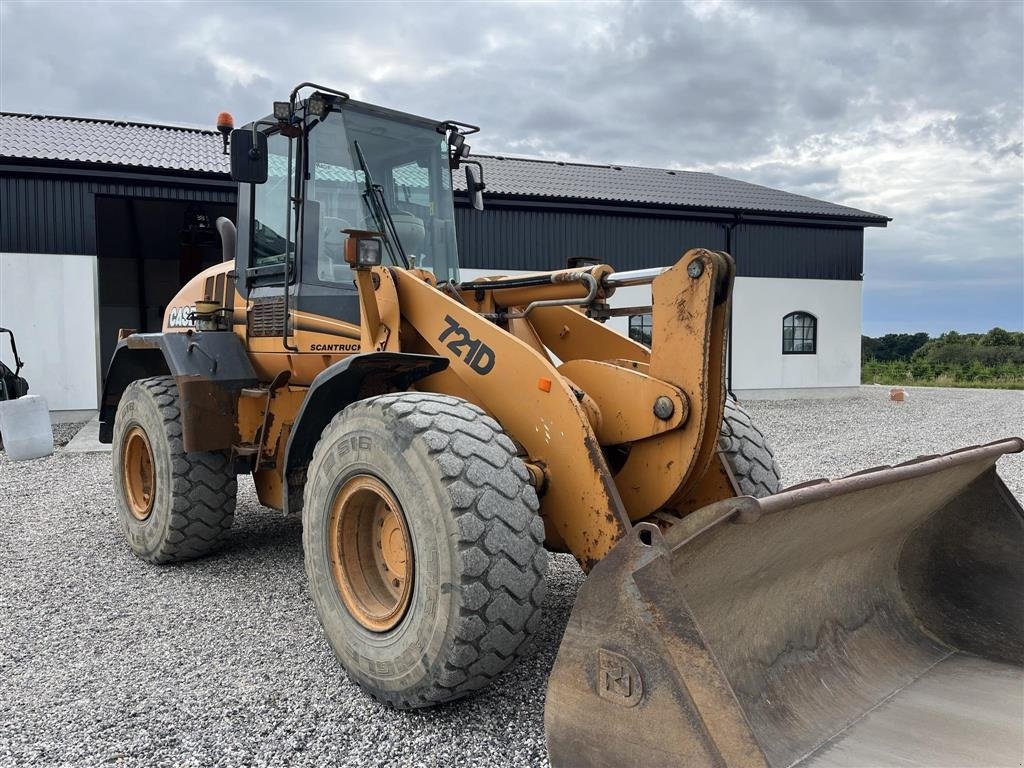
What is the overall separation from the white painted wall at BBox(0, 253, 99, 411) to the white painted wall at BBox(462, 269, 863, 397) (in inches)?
444

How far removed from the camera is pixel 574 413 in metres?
3.11

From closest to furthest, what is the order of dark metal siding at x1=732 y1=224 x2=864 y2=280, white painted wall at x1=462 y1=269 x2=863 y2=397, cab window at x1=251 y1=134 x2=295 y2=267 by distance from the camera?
1. cab window at x1=251 y1=134 x2=295 y2=267
2. white painted wall at x1=462 y1=269 x2=863 y2=397
3. dark metal siding at x1=732 y1=224 x2=864 y2=280

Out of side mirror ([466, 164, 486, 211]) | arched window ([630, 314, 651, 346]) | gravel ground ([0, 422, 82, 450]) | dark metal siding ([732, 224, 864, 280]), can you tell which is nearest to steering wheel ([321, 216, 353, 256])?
side mirror ([466, 164, 486, 211])

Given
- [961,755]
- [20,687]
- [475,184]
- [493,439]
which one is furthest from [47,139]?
[961,755]

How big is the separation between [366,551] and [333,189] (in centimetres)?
207

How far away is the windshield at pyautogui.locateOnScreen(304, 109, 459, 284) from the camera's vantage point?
14.4 ft

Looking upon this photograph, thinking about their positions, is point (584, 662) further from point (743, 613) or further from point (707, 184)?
point (707, 184)

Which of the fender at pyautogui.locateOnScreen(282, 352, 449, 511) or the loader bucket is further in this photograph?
the fender at pyautogui.locateOnScreen(282, 352, 449, 511)

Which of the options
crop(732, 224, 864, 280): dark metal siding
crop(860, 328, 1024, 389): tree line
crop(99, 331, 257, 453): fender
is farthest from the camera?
crop(860, 328, 1024, 389): tree line

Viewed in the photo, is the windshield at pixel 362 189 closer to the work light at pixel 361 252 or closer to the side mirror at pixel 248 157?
the side mirror at pixel 248 157

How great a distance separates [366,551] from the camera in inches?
134

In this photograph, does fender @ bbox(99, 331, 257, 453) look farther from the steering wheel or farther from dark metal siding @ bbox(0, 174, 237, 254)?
dark metal siding @ bbox(0, 174, 237, 254)

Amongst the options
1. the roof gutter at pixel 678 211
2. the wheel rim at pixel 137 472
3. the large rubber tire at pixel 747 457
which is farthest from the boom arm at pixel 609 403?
the roof gutter at pixel 678 211

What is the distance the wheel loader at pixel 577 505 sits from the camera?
232 cm
